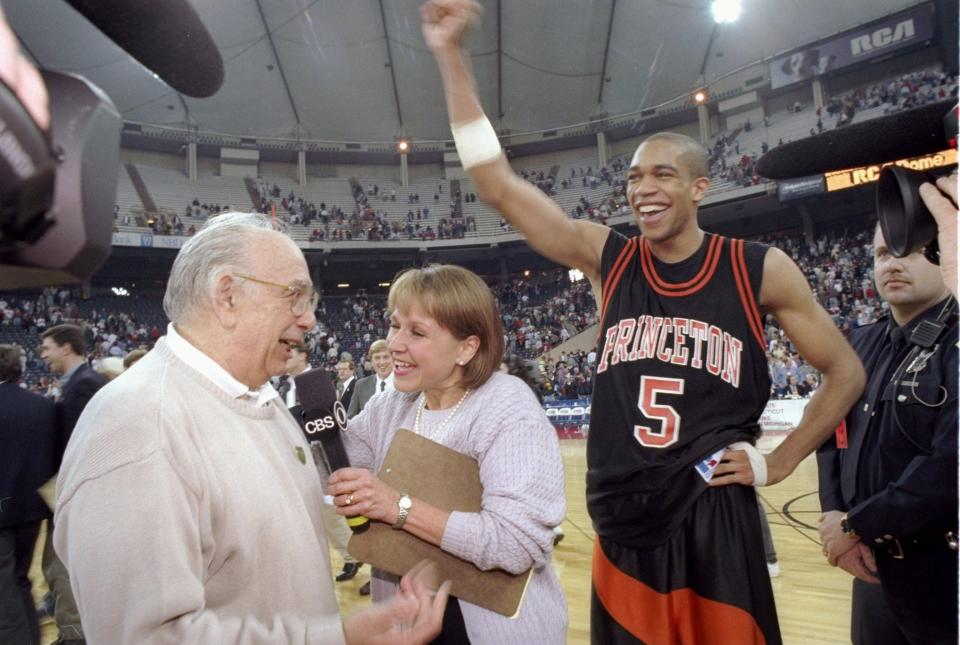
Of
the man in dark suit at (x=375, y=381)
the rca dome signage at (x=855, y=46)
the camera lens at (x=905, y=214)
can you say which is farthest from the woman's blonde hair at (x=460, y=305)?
the rca dome signage at (x=855, y=46)

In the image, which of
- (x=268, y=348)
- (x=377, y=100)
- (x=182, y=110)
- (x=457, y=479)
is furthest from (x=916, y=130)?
(x=182, y=110)

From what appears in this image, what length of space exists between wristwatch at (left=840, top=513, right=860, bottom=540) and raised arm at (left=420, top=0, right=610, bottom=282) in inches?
42.3

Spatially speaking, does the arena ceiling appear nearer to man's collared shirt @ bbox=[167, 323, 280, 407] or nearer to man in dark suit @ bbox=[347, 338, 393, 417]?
man in dark suit @ bbox=[347, 338, 393, 417]

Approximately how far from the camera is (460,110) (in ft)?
5.51

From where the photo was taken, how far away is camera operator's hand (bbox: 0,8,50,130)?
34 centimetres

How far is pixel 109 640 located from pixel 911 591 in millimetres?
2004

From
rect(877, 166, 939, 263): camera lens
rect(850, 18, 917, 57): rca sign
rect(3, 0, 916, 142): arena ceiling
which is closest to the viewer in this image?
rect(877, 166, 939, 263): camera lens

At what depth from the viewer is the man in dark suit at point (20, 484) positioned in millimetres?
3254

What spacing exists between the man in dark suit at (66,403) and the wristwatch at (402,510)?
112 inches

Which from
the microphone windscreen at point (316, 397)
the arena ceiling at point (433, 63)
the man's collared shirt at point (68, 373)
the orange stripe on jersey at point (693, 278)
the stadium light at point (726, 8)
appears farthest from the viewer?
the arena ceiling at point (433, 63)

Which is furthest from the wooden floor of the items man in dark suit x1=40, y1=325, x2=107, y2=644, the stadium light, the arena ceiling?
the arena ceiling

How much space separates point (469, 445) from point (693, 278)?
862 millimetres

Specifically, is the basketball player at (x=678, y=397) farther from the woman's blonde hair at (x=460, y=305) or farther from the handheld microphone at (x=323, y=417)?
the handheld microphone at (x=323, y=417)

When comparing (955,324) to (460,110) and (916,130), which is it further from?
(460,110)
